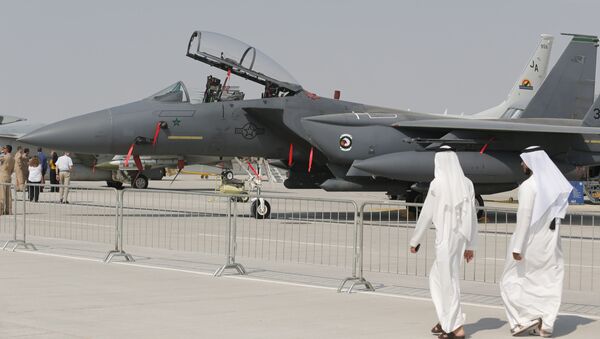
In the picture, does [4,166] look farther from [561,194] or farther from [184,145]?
[561,194]

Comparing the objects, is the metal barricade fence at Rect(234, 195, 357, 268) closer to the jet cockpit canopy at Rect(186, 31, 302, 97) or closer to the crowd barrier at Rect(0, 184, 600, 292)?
the crowd barrier at Rect(0, 184, 600, 292)

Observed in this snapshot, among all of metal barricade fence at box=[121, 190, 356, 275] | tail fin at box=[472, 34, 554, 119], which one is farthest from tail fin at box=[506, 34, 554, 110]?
metal barricade fence at box=[121, 190, 356, 275]

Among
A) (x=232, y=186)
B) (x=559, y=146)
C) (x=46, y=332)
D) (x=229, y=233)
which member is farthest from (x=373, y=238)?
(x=232, y=186)

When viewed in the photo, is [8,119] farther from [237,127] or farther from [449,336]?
[449,336]

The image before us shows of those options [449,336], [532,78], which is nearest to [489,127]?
[449,336]

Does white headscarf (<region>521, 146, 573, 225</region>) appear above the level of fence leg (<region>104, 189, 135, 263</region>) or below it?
above

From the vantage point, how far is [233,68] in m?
20.5

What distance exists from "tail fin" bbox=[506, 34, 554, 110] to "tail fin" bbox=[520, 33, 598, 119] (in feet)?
32.9

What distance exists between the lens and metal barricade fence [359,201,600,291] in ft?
32.9

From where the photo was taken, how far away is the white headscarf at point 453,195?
745cm

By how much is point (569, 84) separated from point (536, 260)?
665 inches

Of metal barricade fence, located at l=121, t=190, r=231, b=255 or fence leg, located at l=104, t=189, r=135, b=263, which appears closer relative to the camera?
fence leg, located at l=104, t=189, r=135, b=263

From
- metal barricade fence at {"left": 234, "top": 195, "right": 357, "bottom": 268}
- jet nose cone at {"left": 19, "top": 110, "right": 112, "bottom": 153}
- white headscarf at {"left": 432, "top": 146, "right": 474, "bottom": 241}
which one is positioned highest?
jet nose cone at {"left": 19, "top": 110, "right": 112, "bottom": 153}

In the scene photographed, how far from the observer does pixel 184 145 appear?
19938 mm
